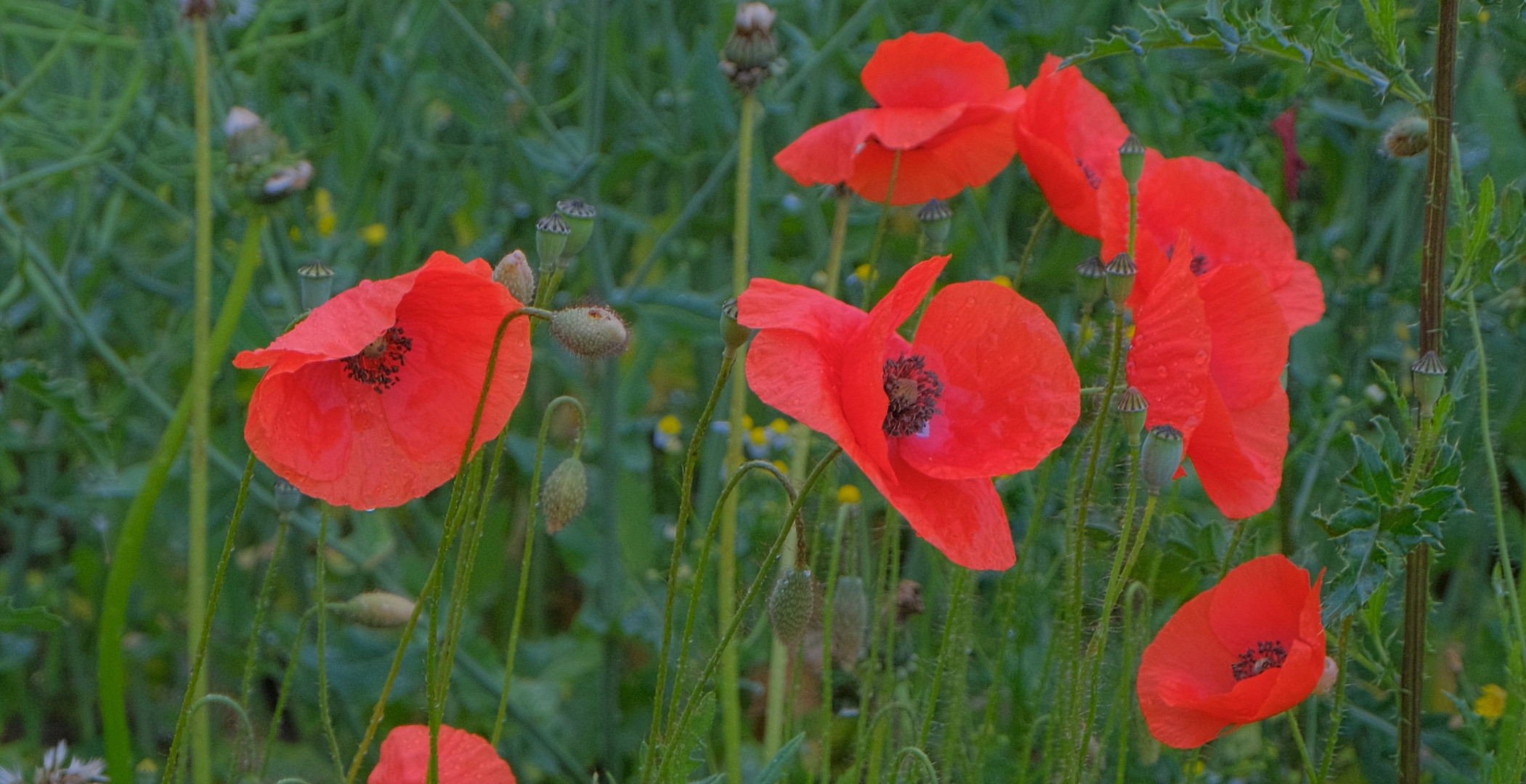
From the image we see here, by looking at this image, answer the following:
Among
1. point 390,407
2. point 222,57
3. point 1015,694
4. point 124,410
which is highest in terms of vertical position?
point 222,57

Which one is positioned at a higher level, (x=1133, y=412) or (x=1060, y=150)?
(x=1060, y=150)

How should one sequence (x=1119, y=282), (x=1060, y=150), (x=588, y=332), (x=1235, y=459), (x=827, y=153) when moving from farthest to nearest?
(x=827, y=153) < (x=1060, y=150) < (x=1235, y=459) < (x=1119, y=282) < (x=588, y=332)

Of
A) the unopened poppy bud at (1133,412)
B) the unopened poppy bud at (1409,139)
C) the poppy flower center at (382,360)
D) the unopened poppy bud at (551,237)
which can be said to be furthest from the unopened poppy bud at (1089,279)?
the poppy flower center at (382,360)

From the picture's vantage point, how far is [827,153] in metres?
1.26

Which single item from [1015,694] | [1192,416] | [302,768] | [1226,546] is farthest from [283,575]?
[1192,416]

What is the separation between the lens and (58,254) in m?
1.95

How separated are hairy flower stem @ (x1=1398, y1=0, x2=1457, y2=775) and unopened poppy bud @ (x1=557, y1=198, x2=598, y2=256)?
0.65 metres

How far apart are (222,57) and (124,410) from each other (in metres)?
0.83

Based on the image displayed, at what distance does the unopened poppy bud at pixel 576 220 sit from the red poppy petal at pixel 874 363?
0.19 meters

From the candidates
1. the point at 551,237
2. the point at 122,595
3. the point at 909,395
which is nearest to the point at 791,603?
the point at 909,395

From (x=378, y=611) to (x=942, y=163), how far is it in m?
0.63

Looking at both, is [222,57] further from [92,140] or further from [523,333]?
[523,333]

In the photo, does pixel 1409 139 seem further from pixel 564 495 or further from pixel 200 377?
pixel 200 377

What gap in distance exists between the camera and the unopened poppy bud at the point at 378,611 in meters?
1.11
